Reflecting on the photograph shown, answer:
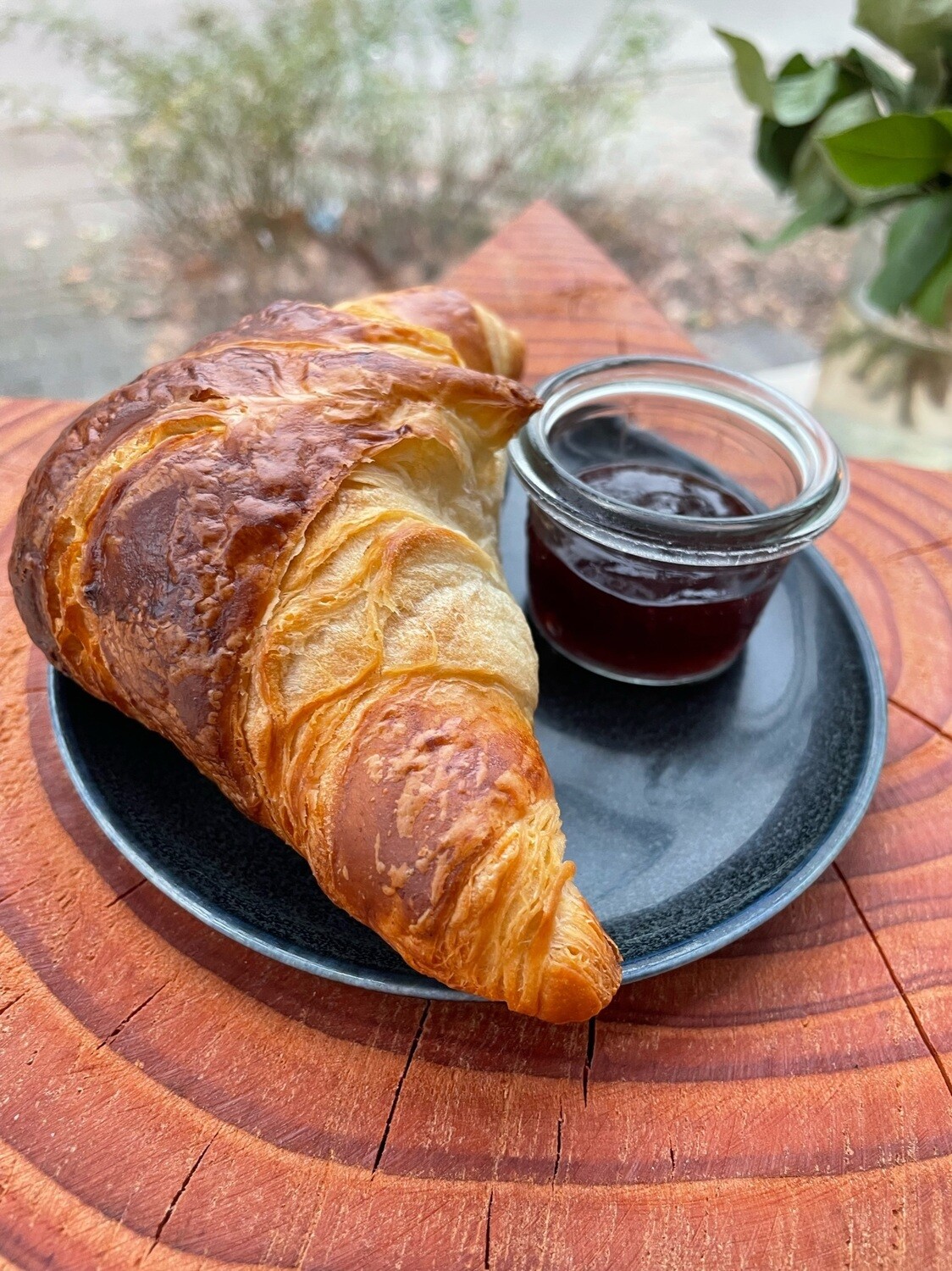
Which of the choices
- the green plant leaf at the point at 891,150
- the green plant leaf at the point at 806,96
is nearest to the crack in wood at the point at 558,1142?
the green plant leaf at the point at 891,150

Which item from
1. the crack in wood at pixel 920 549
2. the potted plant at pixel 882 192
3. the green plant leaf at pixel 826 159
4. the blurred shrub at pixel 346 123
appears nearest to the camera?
the crack in wood at pixel 920 549

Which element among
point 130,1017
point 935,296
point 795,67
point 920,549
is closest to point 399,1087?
point 130,1017

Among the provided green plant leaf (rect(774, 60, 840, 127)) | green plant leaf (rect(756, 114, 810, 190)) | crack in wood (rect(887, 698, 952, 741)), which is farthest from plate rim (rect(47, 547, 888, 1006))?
green plant leaf (rect(756, 114, 810, 190))

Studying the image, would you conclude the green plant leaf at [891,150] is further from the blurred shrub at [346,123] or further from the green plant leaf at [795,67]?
the blurred shrub at [346,123]

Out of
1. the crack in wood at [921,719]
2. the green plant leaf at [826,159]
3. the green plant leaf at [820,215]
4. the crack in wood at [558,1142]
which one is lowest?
the crack in wood at [921,719]

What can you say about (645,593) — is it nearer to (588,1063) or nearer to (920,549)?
(588,1063)

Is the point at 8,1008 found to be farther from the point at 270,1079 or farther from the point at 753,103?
the point at 753,103
